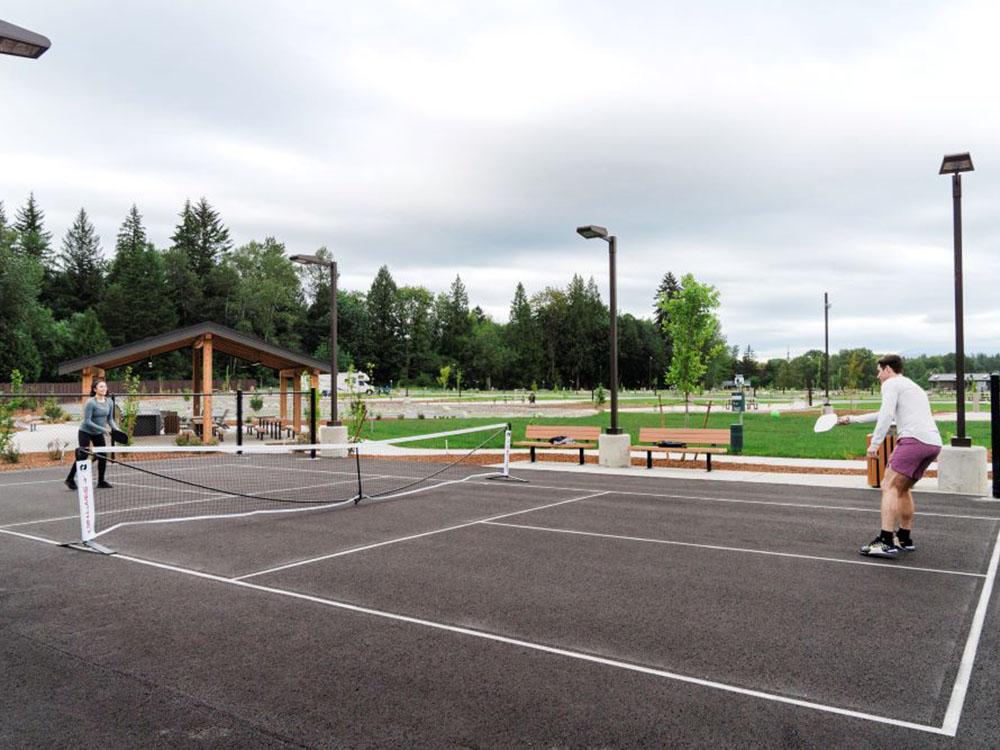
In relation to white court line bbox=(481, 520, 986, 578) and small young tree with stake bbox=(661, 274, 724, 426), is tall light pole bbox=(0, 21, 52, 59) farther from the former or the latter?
small young tree with stake bbox=(661, 274, 724, 426)

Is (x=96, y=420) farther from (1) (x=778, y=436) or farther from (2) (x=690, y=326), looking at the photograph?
(2) (x=690, y=326)

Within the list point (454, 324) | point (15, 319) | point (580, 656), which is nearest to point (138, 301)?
point (15, 319)

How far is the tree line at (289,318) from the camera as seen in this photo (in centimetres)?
7750

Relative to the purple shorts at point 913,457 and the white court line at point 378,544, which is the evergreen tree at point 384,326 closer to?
the white court line at point 378,544

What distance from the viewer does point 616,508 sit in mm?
11484

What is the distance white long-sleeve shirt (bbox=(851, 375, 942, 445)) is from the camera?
24.9ft

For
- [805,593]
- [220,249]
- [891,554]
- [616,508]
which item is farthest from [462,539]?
[220,249]

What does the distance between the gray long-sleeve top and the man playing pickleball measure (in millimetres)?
12147

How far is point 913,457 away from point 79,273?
113 meters

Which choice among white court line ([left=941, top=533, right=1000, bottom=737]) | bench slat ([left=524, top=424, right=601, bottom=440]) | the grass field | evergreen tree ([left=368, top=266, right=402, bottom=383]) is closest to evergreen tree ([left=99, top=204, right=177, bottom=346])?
evergreen tree ([left=368, top=266, right=402, bottom=383])

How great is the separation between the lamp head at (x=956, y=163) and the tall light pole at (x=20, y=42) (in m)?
13.7

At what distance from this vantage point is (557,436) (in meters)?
18.2

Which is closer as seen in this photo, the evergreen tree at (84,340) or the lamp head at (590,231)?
the lamp head at (590,231)

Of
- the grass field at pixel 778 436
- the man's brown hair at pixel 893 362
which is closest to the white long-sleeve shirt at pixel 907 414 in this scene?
the man's brown hair at pixel 893 362
